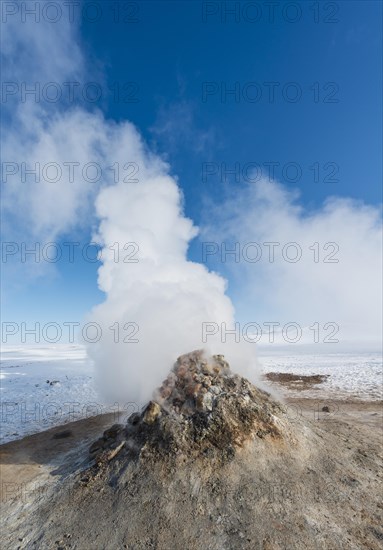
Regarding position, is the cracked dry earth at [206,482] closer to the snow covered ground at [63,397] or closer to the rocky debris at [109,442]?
the rocky debris at [109,442]

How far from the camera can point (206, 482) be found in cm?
731

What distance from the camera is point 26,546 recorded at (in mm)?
6594

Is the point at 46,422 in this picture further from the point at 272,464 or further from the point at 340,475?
the point at 340,475

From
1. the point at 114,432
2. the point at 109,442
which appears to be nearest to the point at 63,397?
the point at 114,432

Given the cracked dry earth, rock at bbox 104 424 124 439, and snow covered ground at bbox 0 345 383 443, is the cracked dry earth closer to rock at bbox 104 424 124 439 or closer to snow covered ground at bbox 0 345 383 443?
rock at bbox 104 424 124 439

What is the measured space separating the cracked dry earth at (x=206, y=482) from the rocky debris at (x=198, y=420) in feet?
0.10

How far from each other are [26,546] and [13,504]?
2.11 m

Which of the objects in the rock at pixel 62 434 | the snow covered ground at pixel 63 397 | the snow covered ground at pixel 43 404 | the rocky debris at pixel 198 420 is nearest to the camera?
the rocky debris at pixel 198 420

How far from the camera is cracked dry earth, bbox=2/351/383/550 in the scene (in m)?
6.25

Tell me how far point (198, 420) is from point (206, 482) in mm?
1527

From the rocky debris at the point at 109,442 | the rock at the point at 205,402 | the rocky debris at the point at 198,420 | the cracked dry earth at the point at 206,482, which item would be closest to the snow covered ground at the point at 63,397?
the rocky debris at the point at 109,442

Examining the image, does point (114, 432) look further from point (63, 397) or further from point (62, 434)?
point (63, 397)

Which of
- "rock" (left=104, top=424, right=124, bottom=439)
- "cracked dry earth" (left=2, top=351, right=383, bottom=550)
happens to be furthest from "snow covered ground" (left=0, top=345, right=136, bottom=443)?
"cracked dry earth" (left=2, top=351, right=383, bottom=550)

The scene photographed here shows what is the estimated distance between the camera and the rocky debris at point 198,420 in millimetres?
8164
